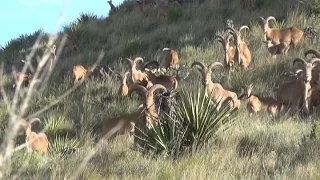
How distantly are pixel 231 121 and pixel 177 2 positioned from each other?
17.9 meters

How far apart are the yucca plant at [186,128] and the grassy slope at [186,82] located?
0.21m

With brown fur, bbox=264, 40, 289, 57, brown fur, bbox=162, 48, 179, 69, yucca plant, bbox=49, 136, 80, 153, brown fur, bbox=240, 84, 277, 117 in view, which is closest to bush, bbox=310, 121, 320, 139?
brown fur, bbox=240, 84, 277, 117

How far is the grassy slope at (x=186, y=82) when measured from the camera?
8.36 metres

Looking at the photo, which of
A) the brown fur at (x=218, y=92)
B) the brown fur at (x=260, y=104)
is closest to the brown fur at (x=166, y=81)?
the brown fur at (x=218, y=92)

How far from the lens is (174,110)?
10219mm

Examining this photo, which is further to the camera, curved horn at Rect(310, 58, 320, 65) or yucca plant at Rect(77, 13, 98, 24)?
yucca plant at Rect(77, 13, 98, 24)

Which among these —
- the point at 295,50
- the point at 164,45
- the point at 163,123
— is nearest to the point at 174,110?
the point at 163,123

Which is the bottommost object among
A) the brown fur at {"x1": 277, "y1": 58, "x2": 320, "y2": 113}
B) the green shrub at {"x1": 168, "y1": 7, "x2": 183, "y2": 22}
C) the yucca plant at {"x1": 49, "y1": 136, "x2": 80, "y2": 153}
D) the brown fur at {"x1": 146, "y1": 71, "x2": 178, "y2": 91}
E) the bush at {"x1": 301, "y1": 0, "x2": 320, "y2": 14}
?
the yucca plant at {"x1": 49, "y1": 136, "x2": 80, "y2": 153}

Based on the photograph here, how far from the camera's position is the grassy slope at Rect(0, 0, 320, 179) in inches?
329

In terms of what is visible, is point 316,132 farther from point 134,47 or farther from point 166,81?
point 134,47

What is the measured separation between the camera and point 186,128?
32.7 feet

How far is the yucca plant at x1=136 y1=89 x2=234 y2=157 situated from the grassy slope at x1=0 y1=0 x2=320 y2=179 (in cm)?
21

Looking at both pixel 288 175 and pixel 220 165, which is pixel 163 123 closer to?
pixel 220 165

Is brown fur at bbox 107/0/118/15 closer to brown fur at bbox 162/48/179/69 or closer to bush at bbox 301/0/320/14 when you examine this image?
bush at bbox 301/0/320/14
